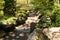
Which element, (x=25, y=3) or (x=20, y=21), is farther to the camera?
(x=25, y=3)

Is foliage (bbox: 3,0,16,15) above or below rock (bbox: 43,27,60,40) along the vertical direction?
below

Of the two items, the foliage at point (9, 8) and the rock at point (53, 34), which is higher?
the rock at point (53, 34)

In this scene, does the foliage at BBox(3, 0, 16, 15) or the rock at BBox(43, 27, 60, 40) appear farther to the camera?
the foliage at BBox(3, 0, 16, 15)

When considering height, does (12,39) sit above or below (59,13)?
below

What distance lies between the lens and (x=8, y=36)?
12.2 m

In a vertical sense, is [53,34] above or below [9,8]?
above

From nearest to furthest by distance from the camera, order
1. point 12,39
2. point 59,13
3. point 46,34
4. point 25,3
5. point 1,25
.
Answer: point 46,34, point 59,13, point 12,39, point 1,25, point 25,3

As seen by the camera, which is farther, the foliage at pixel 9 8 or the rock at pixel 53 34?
the foliage at pixel 9 8

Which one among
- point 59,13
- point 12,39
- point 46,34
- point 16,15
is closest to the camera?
point 46,34

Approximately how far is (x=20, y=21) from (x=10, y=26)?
9.07 feet

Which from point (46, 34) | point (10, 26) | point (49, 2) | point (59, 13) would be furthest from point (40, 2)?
point (46, 34)

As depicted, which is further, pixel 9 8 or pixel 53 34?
pixel 9 8

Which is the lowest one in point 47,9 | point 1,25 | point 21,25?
point 21,25

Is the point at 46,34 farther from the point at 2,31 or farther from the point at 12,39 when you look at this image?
the point at 2,31
